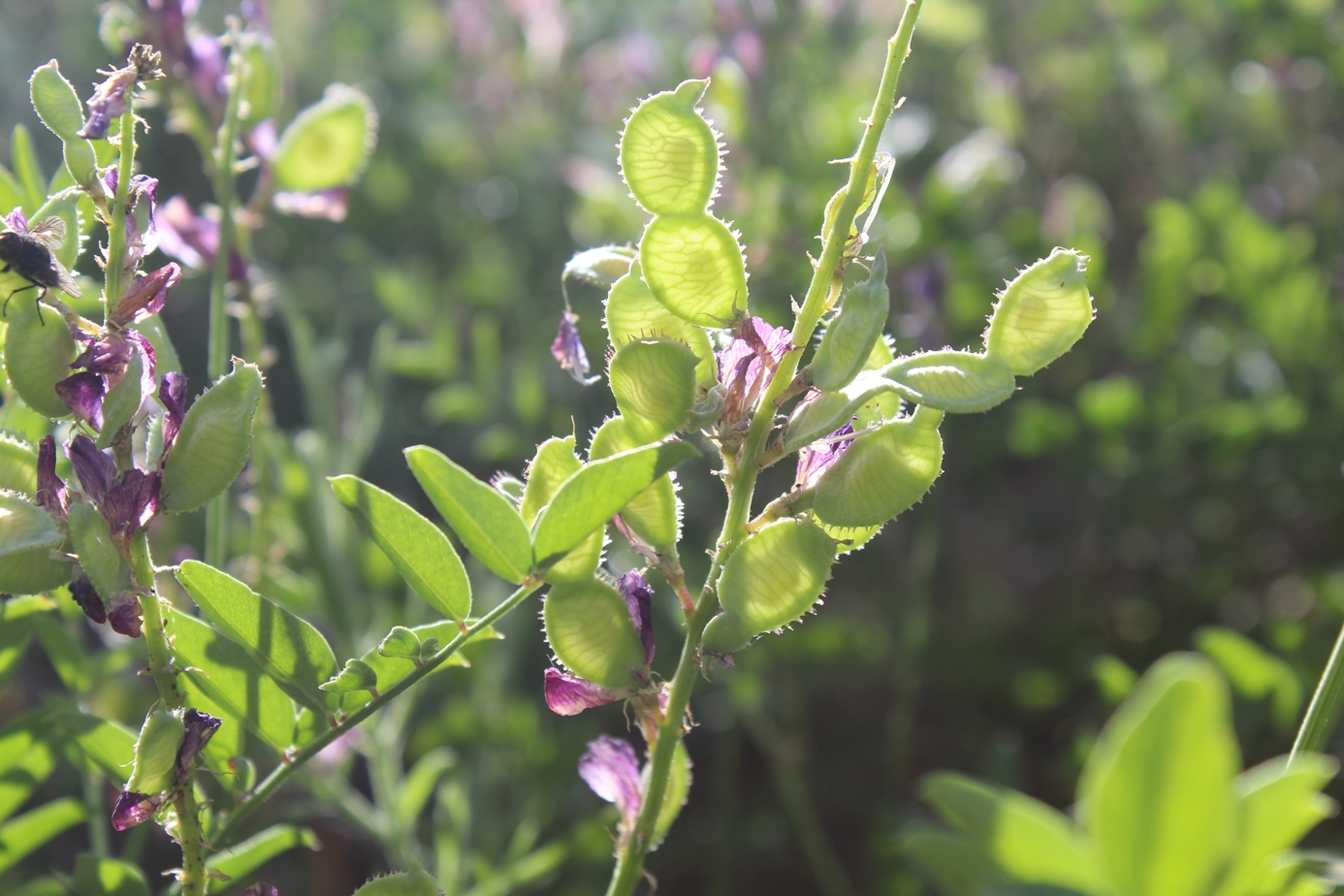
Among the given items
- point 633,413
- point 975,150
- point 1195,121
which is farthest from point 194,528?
point 1195,121

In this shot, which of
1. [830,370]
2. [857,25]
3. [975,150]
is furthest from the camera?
[857,25]

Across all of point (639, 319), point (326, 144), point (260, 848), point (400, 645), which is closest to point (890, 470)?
point (639, 319)

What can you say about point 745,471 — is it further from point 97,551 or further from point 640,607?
point 97,551

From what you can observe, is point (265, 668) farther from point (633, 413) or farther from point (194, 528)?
point (194, 528)

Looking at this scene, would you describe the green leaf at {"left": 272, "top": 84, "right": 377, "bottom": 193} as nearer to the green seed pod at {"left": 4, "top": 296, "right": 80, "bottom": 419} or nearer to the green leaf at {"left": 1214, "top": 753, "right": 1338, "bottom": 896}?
the green seed pod at {"left": 4, "top": 296, "right": 80, "bottom": 419}

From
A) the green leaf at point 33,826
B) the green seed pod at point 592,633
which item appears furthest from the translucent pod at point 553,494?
the green leaf at point 33,826

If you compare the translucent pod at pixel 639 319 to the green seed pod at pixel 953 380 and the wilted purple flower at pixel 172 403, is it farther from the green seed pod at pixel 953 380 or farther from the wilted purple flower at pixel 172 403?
the wilted purple flower at pixel 172 403
